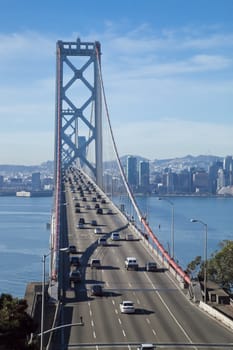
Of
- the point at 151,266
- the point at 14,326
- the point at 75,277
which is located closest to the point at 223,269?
the point at 151,266

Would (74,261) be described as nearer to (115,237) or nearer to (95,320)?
(115,237)

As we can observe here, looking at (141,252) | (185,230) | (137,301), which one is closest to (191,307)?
(137,301)

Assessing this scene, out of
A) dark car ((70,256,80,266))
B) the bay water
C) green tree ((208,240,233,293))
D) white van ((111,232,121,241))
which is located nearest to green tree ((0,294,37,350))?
dark car ((70,256,80,266))

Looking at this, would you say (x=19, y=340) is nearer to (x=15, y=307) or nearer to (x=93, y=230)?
(x=15, y=307)

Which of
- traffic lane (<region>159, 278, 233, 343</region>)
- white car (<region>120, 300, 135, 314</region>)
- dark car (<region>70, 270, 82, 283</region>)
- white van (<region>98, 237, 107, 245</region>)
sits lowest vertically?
traffic lane (<region>159, 278, 233, 343</region>)

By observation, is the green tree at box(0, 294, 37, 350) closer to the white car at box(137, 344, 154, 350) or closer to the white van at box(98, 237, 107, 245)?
the white car at box(137, 344, 154, 350)

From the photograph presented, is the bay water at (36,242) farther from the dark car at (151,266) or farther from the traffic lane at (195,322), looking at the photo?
the traffic lane at (195,322)
